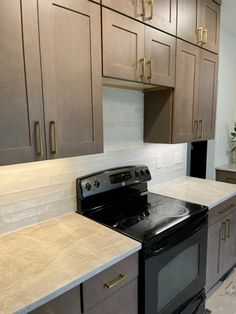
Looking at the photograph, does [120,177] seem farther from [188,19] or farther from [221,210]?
[188,19]

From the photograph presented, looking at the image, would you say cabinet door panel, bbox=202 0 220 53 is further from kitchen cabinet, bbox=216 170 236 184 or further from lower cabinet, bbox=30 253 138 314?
lower cabinet, bbox=30 253 138 314

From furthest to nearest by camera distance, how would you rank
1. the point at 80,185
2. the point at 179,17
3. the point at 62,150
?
1. the point at 179,17
2. the point at 80,185
3. the point at 62,150

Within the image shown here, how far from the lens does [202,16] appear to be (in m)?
1.88

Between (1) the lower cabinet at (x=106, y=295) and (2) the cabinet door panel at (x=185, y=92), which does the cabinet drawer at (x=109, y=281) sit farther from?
(2) the cabinet door panel at (x=185, y=92)

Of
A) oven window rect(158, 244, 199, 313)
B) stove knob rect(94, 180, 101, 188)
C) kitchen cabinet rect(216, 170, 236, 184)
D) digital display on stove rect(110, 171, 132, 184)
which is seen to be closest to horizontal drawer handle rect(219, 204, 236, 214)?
oven window rect(158, 244, 199, 313)

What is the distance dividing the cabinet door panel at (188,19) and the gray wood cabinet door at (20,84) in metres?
1.13

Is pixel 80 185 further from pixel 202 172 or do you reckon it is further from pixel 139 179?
pixel 202 172

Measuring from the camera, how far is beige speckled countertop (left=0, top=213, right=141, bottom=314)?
836 millimetres

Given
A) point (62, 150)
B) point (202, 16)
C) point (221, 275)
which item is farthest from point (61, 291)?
point (202, 16)

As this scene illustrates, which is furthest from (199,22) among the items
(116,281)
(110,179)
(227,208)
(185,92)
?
(116,281)

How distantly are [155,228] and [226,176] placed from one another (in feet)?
7.41

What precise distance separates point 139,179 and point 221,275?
45.2 inches

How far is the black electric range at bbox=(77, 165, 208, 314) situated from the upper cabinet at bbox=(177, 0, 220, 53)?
110 cm

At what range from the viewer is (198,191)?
6.64 ft
